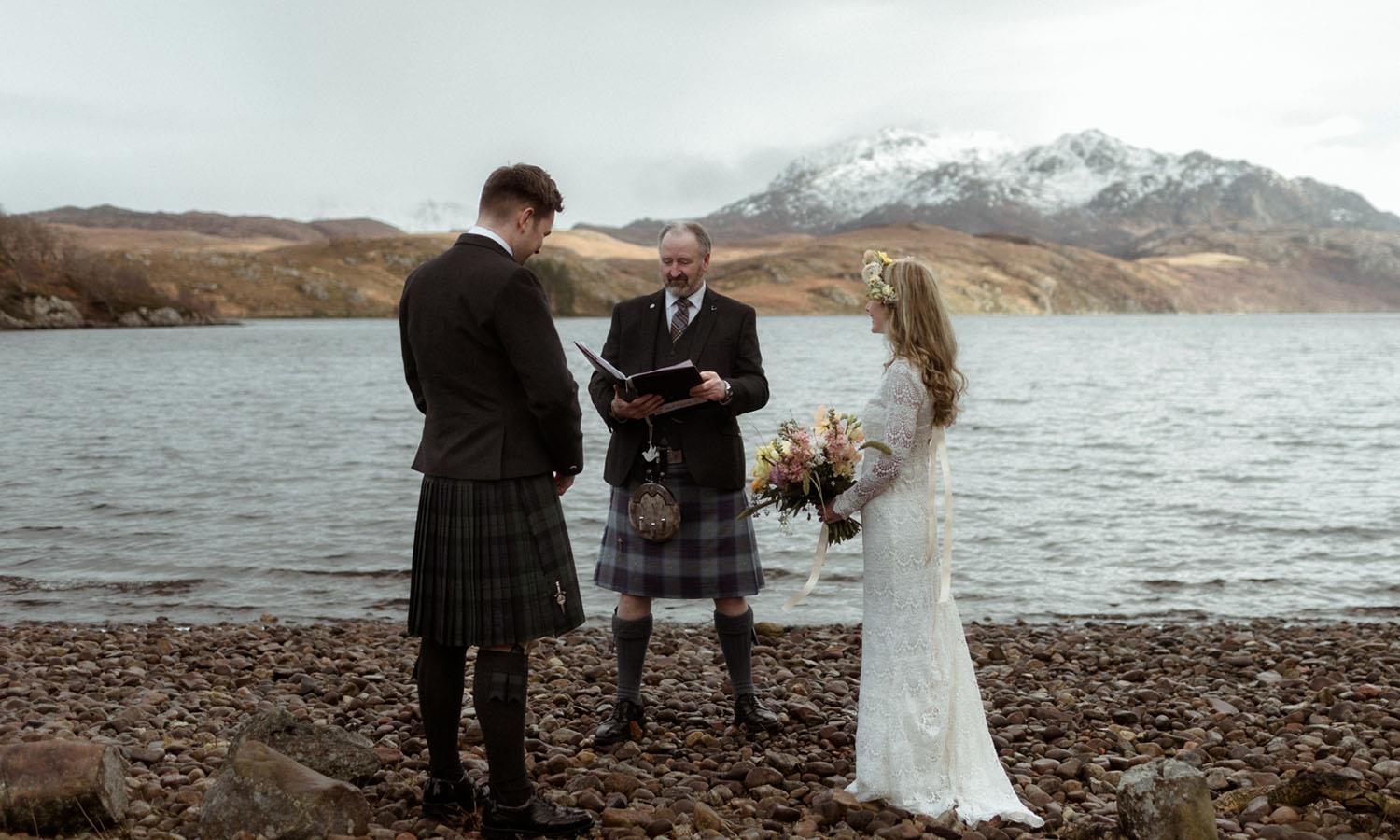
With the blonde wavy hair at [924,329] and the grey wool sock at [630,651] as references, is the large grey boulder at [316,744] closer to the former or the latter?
the grey wool sock at [630,651]

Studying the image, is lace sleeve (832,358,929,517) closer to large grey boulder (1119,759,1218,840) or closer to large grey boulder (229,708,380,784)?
large grey boulder (1119,759,1218,840)

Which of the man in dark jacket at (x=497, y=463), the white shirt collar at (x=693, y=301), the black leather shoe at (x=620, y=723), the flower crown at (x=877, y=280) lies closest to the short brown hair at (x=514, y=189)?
the man in dark jacket at (x=497, y=463)

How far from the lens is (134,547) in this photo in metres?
15.9

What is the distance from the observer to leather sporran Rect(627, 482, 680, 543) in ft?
21.1

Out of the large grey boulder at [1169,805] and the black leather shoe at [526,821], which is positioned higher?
the large grey boulder at [1169,805]

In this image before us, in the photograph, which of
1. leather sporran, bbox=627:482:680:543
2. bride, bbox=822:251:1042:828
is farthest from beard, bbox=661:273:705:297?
bride, bbox=822:251:1042:828

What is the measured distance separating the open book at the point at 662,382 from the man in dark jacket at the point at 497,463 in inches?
34.1

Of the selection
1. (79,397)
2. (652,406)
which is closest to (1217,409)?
(652,406)

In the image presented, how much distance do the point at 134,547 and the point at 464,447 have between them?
43.4 ft

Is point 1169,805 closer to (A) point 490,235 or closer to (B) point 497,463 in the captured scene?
(B) point 497,463

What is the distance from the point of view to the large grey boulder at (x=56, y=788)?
4660mm

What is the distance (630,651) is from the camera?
6.82 m

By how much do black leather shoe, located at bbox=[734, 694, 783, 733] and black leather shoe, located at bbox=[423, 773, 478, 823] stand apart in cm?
211

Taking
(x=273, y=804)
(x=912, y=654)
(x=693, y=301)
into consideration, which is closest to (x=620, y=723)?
(x=912, y=654)
